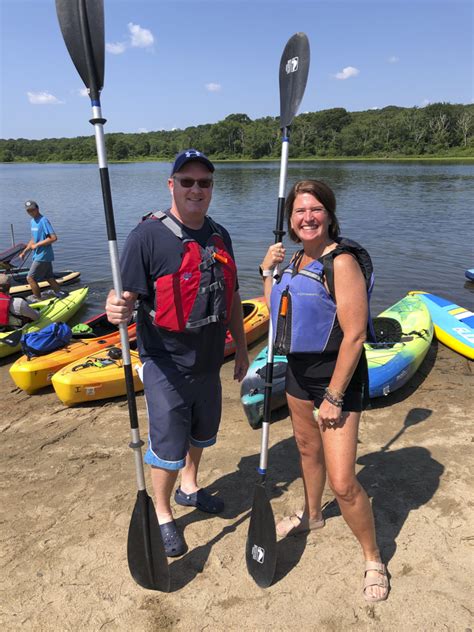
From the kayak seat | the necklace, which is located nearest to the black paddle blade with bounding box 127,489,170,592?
the necklace

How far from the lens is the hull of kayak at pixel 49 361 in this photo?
5715 mm

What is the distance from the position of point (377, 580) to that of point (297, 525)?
0.63 metres

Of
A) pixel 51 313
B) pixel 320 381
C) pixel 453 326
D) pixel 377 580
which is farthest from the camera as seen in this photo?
pixel 51 313

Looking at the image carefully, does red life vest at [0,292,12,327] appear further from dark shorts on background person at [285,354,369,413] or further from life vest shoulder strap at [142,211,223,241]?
dark shorts on background person at [285,354,369,413]

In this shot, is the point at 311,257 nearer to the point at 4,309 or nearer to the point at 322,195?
the point at 322,195

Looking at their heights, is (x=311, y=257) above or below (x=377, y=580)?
above

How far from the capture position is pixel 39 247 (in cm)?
977

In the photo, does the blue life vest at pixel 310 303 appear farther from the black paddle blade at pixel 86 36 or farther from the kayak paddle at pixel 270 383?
the black paddle blade at pixel 86 36

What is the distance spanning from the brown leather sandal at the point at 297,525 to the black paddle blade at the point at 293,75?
8.68 ft

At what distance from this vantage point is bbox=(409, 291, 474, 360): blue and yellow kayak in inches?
265

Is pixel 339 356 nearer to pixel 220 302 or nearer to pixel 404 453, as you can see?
pixel 220 302

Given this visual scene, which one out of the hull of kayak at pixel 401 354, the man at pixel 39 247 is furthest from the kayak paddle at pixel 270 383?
the man at pixel 39 247

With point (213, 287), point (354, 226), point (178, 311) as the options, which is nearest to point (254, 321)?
point (213, 287)

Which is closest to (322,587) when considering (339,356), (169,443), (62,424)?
(169,443)
